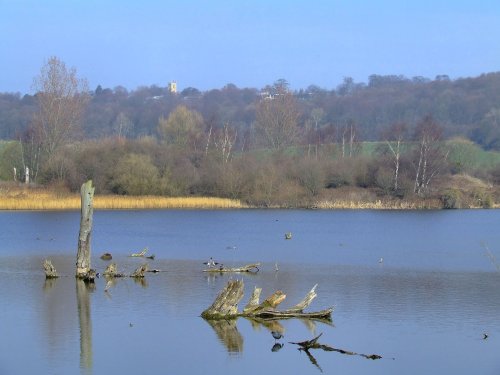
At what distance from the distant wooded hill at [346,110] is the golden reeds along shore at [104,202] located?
41.5 m

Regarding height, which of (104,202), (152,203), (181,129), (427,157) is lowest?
(152,203)

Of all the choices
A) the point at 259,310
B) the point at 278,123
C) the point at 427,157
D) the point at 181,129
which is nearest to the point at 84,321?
the point at 259,310

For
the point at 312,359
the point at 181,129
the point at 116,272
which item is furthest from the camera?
the point at 181,129

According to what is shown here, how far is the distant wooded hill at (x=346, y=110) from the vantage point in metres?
112

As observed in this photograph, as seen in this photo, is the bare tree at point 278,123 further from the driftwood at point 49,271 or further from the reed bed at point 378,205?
the driftwood at point 49,271

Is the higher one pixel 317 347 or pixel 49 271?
pixel 49 271

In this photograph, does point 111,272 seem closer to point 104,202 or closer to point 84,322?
point 84,322

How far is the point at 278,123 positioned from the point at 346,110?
151 ft

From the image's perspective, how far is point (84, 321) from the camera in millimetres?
19328

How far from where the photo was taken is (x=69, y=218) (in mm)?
49625

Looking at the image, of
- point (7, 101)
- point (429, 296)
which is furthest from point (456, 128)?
point (429, 296)

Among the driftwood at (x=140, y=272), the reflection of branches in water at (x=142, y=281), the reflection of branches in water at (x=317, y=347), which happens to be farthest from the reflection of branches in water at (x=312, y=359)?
the driftwood at (x=140, y=272)

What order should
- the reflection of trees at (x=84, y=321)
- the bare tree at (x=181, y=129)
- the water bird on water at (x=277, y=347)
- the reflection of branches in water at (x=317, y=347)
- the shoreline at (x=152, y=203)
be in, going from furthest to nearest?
the bare tree at (x=181, y=129) < the shoreline at (x=152, y=203) < the water bird on water at (x=277, y=347) < the reflection of branches in water at (x=317, y=347) < the reflection of trees at (x=84, y=321)

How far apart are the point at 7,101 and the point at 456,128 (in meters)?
61.1
